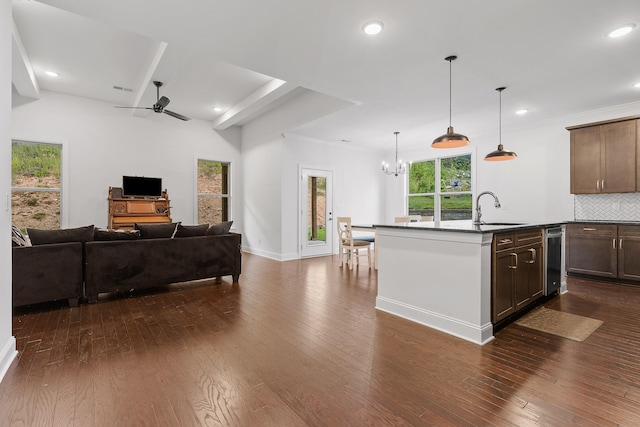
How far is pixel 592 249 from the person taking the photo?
4.86 m

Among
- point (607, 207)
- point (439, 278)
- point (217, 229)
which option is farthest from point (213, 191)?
point (607, 207)

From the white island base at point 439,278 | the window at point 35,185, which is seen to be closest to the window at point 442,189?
the white island base at point 439,278

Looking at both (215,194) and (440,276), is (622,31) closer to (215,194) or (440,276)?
(440,276)

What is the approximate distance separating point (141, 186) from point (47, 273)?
365 cm

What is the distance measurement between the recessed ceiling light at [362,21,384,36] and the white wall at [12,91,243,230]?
232 inches

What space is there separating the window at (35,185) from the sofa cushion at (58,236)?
3.44m

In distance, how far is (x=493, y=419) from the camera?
166 cm

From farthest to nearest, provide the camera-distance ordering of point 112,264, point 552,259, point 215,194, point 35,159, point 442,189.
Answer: point 215,194 → point 442,189 → point 35,159 → point 552,259 → point 112,264

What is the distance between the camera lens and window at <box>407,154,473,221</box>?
24.0 ft

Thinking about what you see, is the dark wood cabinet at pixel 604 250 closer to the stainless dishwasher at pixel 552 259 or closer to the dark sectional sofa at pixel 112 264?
the stainless dishwasher at pixel 552 259

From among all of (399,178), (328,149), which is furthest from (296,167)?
(399,178)

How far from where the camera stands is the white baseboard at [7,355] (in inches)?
82.1

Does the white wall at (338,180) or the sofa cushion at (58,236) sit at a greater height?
the white wall at (338,180)

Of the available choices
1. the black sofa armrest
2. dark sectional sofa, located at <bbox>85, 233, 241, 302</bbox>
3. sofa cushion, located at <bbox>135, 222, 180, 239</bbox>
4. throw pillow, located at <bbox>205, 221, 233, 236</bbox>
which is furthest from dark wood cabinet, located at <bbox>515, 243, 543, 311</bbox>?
the black sofa armrest
